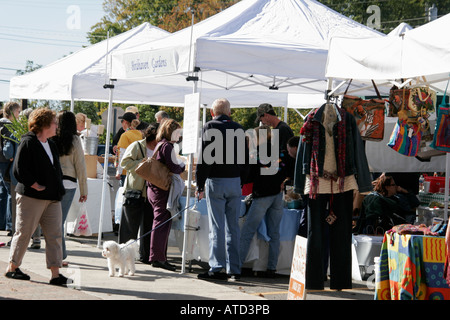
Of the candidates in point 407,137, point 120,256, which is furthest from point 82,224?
point 407,137

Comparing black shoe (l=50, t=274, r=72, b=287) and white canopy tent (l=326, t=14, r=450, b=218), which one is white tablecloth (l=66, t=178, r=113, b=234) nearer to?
black shoe (l=50, t=274, r=72, b=287)

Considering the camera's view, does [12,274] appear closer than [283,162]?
Yes

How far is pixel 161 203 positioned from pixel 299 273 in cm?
332

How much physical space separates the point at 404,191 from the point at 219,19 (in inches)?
136

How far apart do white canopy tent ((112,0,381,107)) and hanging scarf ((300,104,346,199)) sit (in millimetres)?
1314

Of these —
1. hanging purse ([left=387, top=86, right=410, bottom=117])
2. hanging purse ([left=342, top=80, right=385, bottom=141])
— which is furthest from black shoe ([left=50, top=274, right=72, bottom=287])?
hanging purse ([left=387, top=86, right=410, bottom=117])

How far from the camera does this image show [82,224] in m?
11.2

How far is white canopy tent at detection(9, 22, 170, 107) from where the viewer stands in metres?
12.0

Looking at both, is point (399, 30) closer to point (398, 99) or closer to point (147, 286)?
point (398, 99)

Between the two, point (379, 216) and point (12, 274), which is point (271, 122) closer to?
point (379, 216)

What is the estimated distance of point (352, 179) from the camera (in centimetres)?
749

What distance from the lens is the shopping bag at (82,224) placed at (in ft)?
36.3
